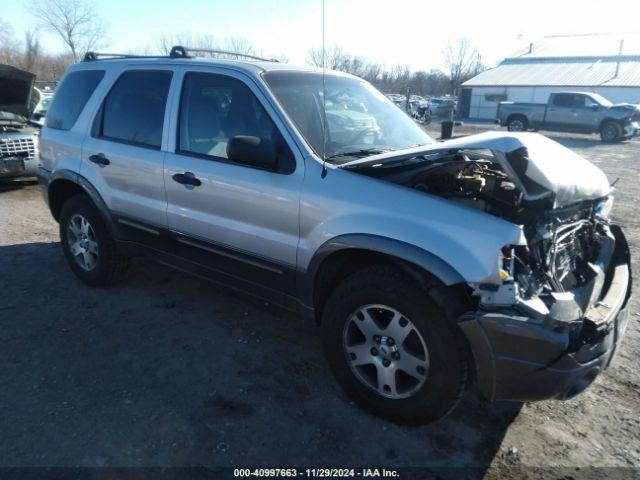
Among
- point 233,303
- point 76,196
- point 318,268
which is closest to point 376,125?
point 318,268

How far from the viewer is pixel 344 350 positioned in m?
2.81

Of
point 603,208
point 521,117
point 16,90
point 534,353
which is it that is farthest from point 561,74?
point 534,353

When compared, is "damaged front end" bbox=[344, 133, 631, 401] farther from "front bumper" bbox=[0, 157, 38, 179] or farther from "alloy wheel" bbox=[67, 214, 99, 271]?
"front bumper" bbox=[0, 157, 38, 179]

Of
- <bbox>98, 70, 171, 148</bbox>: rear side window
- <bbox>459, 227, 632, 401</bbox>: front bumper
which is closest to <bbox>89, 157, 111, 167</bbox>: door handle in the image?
<bbox>98, 70, 171, 148</bbox>: rear side window

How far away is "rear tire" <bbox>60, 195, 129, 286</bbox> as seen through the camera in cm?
424

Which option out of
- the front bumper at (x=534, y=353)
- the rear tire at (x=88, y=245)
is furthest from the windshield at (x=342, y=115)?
the rear tire at (x=88, y=245)

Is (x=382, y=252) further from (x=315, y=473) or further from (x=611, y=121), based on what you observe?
(x=611, y=121)

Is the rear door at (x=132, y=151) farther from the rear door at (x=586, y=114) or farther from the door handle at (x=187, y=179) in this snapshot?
the rear door at (x=586, y=114)

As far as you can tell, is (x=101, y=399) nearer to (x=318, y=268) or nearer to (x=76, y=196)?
(x=318, y=268)

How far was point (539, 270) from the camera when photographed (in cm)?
240

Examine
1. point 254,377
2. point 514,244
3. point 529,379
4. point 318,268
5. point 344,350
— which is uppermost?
point 514,244

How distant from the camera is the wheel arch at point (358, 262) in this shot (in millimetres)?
2346

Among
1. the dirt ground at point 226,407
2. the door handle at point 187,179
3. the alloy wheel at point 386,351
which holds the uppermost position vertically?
the door handle at point 187,179

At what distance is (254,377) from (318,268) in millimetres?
919
